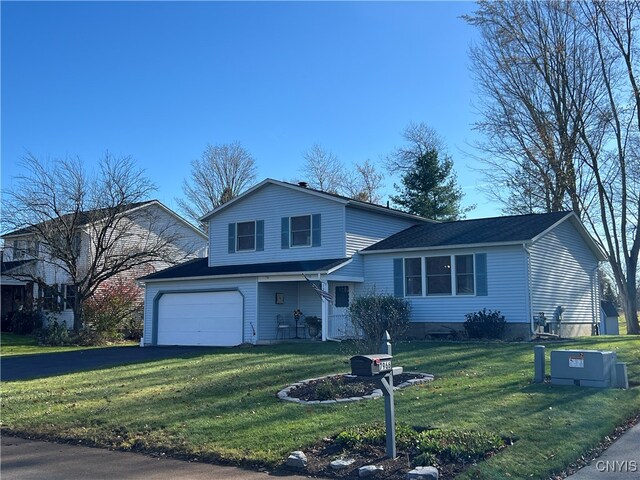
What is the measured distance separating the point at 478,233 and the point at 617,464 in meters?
16.1

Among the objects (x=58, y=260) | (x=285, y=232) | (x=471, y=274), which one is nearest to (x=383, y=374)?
(x=471, y=274)

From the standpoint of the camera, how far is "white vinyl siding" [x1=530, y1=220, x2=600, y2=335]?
2155 cm

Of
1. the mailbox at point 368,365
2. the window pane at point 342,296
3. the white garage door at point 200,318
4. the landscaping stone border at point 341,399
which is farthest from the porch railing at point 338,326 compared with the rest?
the mailbox at point 368,365

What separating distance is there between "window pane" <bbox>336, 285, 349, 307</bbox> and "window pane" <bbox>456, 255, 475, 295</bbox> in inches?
172

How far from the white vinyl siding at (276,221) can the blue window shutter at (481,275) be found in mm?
5119

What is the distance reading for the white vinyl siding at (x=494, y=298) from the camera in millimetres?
20531

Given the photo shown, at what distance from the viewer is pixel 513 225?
22.8 metres

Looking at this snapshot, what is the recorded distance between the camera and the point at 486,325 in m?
20.2

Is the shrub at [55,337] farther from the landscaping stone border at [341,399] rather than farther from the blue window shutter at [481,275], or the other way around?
the landscaping stone border at [341,399]

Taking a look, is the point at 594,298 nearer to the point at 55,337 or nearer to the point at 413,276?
the point at 413,276

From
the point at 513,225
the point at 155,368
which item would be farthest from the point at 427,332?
the point at 155,368

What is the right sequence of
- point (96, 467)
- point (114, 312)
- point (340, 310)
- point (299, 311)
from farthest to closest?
point (114, 312), point (299, 311), point (340, 310), point (96, 467)

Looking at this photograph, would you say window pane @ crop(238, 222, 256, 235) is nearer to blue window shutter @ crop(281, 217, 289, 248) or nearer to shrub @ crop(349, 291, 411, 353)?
blue window shutter @ crop(281, 217, 289, 248)

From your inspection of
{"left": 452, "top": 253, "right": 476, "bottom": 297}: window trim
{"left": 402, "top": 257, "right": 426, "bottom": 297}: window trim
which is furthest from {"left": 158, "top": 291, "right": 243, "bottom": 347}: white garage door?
{"left": 452, "top": 253, "right": 476, "bottom": 297}: window trim
